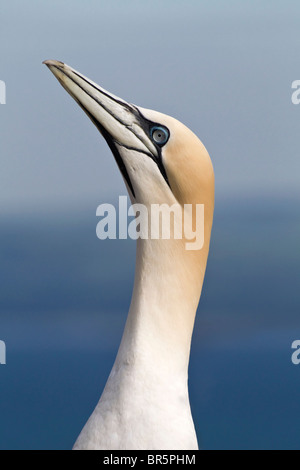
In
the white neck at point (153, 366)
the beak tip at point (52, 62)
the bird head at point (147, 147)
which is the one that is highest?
the beak tip at point (52, 62)

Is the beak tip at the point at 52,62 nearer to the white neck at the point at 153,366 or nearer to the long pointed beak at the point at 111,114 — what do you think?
the long pointed beak at the point at 111,114

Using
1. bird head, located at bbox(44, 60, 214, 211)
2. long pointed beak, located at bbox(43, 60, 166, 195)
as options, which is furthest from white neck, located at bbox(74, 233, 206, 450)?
long pointed beak, located at bbox(43, 60, 166, 195)

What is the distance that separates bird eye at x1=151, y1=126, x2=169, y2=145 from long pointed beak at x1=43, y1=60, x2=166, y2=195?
0.09 feet

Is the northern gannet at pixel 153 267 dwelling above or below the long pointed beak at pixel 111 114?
below

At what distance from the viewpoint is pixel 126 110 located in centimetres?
384

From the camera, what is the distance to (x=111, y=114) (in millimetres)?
3812

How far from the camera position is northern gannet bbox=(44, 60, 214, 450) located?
3.67 metres

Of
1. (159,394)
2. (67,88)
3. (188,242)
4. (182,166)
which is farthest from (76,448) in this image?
(67,88)

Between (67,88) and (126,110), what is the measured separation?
0.32 m

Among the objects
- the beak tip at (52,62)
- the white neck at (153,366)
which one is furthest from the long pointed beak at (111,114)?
the white neck at (153,366)

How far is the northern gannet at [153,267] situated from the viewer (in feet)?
12.1

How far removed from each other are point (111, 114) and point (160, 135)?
0.27 metres

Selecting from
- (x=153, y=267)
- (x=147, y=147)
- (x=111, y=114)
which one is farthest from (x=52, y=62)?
(x=153, y=267)

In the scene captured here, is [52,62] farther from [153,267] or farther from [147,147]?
[153,267]
